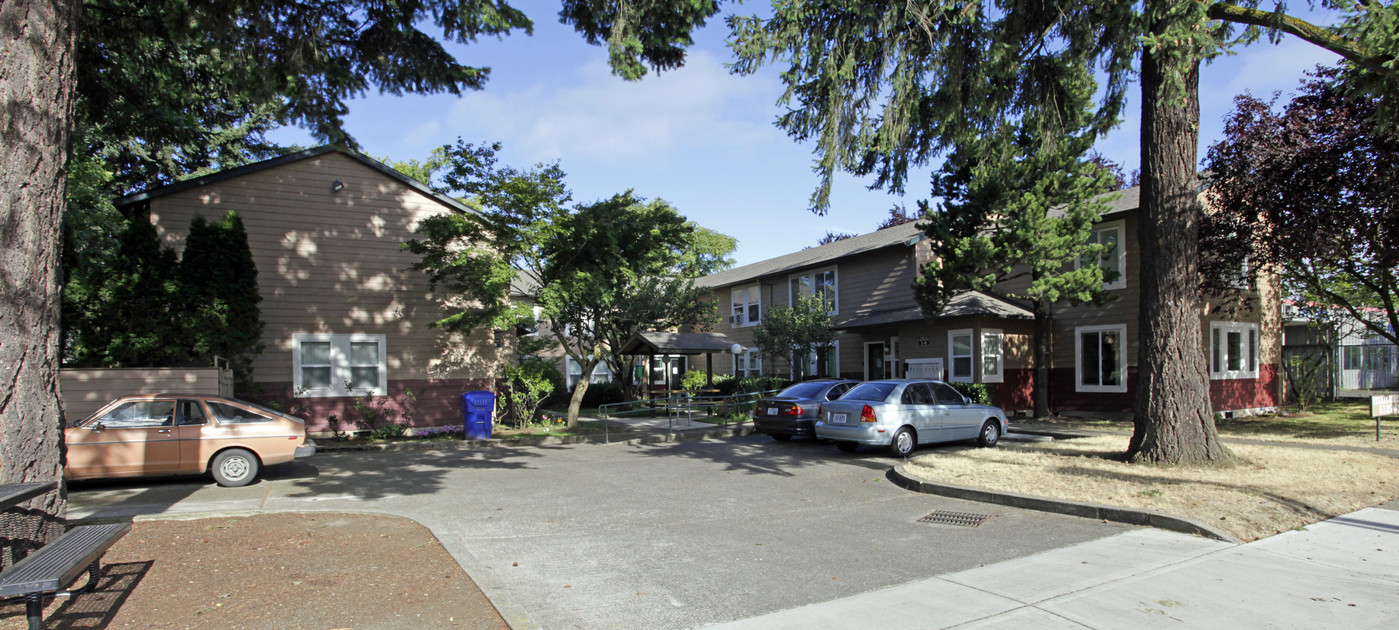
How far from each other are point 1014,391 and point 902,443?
33.5 ft

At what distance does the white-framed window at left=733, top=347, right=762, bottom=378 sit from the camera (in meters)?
31.0

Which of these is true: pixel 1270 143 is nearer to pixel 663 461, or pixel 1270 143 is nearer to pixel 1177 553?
pixel 1177 553

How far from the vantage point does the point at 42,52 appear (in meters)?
5.94

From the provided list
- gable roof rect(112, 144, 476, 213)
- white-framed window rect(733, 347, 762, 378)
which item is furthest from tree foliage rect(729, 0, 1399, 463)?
white-framed window rect(733, 347, 762, 378)

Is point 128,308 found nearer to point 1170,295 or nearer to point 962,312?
point 1170,295

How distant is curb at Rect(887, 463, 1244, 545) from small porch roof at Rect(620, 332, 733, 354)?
1361 cm

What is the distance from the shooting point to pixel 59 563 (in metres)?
4.37

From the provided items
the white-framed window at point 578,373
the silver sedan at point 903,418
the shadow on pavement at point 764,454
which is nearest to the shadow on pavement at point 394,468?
the shadow on pavement at point 764,454

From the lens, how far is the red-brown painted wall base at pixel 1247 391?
19984 mm

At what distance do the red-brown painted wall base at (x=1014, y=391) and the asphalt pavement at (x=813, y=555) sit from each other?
11829 millimetres

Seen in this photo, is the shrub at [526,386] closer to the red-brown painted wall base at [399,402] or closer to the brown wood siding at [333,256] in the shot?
the red-brown painted wall base at [399,402]

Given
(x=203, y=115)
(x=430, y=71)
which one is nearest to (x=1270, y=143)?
(x=430, y=71)

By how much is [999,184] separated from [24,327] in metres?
18.0

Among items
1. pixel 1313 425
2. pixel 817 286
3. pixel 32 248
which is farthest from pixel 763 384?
pixel 32 248
